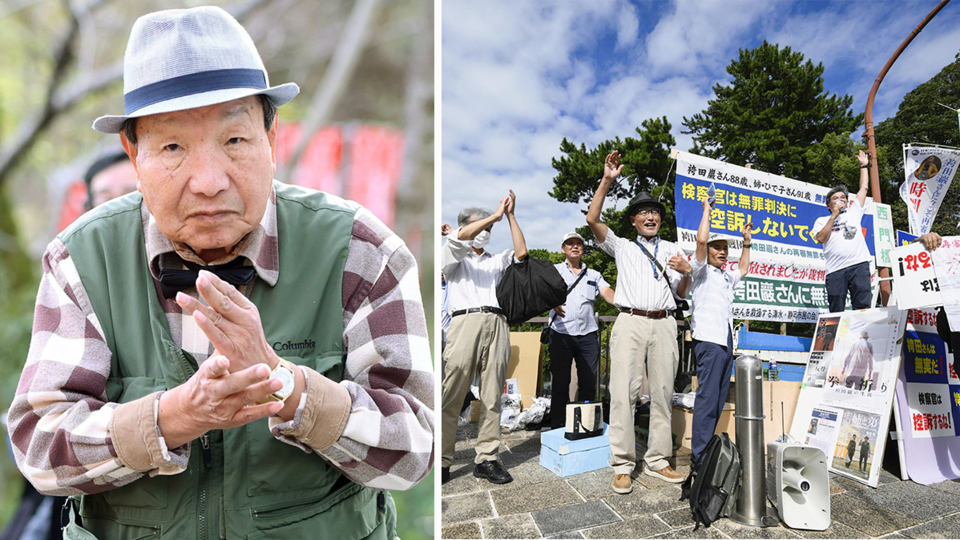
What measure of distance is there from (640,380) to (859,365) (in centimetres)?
186

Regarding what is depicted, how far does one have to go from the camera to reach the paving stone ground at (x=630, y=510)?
2.76 m

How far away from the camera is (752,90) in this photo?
13289 millimetres

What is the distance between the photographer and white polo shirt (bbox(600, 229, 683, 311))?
354 cm

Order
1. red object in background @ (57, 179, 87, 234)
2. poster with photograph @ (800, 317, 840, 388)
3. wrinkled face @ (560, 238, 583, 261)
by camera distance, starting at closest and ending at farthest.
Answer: red object in background @ (57, 179, 87, 234) → poster with photograph @ (800, 317, 840, 388) → wrinkled face @ (560, 238, 583, 261)

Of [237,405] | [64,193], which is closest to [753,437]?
[237,405]

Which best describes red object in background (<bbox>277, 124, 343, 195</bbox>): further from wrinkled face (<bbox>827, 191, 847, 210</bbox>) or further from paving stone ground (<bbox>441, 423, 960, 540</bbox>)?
wrinkled face (<bbox>827, 191, 847, 210</bbox>)

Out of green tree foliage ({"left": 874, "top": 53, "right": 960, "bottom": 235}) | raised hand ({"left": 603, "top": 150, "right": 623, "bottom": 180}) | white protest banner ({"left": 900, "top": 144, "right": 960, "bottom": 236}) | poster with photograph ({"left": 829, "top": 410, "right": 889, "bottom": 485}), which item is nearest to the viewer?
raised hand ({"left": 603, "top": 150, "right": 623, "bottom": 180})

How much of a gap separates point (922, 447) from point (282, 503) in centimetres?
474

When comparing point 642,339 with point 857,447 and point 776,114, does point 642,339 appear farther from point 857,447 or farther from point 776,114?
point 776,114

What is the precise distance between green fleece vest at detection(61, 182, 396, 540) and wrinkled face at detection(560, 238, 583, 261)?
3.98 metres

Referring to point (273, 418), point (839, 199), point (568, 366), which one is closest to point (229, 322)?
point (273, 418)

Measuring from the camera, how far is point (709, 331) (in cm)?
363

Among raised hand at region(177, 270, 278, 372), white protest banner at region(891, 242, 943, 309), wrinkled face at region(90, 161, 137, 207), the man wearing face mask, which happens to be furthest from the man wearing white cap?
raised hand at region(177, 270, 278, 372)

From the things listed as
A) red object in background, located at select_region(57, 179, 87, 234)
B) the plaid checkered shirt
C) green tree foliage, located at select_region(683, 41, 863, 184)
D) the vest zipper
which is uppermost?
green tree foliage, located at select_region(683, 41, 863, 184)
